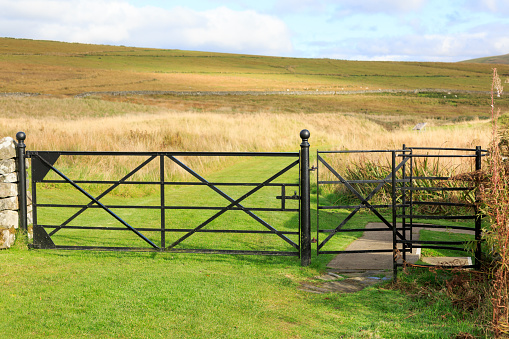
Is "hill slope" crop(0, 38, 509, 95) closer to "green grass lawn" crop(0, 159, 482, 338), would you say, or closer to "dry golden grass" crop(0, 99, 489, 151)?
"dry golden grass" crop(0, 99, 489, 151)

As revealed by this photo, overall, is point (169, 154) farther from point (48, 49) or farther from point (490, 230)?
point (48, 49)

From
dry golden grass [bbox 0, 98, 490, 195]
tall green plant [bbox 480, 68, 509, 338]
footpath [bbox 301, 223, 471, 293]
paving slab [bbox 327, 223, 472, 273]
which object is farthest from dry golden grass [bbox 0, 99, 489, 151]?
tall green plant [bbox 480, 68, 509, 338]

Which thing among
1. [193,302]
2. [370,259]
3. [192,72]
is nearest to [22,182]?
[193,302]

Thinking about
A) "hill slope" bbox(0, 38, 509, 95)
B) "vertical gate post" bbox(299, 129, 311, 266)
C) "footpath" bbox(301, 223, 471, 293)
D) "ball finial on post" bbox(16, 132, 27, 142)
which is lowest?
"footpath" bbox(301, 223, 471, 293)

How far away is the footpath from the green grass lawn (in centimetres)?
19

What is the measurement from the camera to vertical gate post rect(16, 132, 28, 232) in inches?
309

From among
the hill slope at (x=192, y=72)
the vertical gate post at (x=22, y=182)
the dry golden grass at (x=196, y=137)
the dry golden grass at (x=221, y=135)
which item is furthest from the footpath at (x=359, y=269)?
the hill slope at (x=192, y=72)

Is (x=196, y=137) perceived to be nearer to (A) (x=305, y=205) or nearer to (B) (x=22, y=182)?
(B) (x=22, y=182)

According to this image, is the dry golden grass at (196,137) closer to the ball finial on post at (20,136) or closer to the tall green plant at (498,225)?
the ball finial on post at (20,136)

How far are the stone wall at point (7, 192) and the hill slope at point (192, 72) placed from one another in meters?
64.8

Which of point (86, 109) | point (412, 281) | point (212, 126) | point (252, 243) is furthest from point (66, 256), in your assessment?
point (86, 109)

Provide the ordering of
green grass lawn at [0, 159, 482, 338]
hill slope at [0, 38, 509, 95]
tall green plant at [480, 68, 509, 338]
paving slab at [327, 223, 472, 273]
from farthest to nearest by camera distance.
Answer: hill slope at [0, 38, 509, 95], paving slab at [327, 223, 472, 273], green grass lawn at [0, 159, 482, 338], tall green plant at [480, 68, 509, 338]

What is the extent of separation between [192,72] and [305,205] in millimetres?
102275

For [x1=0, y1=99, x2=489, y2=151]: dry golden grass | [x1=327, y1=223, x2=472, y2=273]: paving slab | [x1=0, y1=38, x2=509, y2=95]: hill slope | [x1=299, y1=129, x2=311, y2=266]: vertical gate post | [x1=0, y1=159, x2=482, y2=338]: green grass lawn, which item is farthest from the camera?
[x1=0, y1=38, x2=509, y2=95]: hill slope
